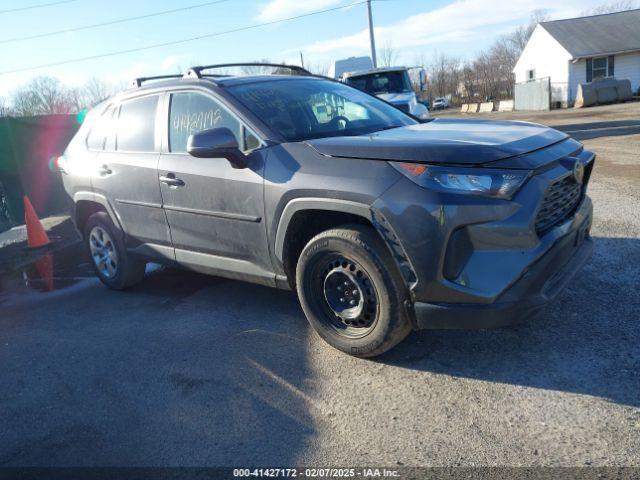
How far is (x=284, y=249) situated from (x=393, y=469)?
1649mm

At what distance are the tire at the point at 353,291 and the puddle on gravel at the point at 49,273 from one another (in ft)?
12.4

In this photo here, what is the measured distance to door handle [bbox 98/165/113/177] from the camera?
16.6 ft

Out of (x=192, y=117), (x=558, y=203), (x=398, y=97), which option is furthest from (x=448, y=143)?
(x=398, y=97)

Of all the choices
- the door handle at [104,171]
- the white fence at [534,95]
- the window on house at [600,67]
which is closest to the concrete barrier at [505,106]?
the white fence at [534,95]

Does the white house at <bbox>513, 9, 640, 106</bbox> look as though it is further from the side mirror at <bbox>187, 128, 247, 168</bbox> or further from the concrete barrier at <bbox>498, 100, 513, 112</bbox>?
the side mirror at <bbox>187, 128, 247, 168</bbox>

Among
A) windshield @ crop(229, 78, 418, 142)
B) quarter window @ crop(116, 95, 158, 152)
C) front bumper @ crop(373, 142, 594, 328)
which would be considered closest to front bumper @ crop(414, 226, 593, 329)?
front bumper @ crop(373, 142, 594, 328)

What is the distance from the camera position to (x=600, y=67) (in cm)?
3722

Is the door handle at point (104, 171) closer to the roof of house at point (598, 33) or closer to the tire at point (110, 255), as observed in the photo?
the tire at point (110, 255)

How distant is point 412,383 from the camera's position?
323 cm

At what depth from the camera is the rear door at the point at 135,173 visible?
15.2 ft

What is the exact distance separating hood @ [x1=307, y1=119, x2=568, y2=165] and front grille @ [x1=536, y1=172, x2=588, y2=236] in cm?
26

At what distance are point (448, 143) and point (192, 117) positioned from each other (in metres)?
2.23

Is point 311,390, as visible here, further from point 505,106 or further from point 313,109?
point 505,106

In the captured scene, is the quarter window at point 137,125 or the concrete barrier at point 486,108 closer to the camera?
the quarter window at point 137,125
